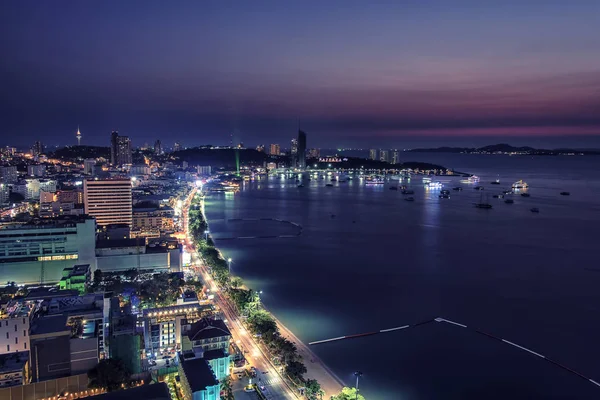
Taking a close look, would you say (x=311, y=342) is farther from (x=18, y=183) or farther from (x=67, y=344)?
(x=18, y=183)

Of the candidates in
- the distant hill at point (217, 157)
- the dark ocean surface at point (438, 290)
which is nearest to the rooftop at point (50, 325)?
the dark ocean surface at point (438, 290)

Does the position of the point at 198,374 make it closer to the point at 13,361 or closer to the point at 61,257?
the point at 13,361

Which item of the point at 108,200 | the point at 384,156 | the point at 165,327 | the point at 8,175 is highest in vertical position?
the point at 384,156

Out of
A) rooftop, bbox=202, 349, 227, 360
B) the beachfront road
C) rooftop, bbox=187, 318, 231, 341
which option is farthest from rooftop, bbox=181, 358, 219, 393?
the beachfront road

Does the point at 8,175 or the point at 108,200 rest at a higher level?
the point at 8,175

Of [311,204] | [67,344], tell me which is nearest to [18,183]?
[311,204]

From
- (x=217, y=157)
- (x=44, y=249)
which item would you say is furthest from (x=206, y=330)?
(x=217, y=157)

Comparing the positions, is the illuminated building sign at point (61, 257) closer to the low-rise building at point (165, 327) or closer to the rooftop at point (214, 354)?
the low-rise building at point (165, 327)

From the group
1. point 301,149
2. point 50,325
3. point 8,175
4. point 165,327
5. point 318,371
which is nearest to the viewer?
point 50,325
